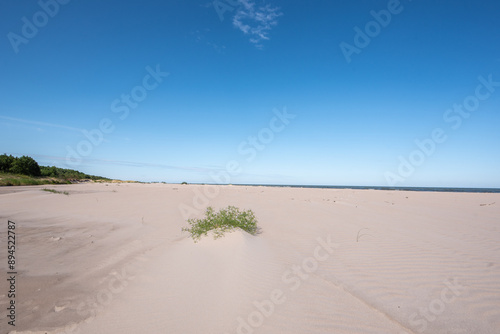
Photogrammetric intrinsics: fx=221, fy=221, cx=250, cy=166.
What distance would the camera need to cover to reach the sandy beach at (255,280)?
284 centimetres

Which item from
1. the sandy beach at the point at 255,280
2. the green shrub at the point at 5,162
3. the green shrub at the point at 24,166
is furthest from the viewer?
the green shrub at the point at 24,166

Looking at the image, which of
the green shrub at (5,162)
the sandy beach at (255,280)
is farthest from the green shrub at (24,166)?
the sandy beach at (255,280)

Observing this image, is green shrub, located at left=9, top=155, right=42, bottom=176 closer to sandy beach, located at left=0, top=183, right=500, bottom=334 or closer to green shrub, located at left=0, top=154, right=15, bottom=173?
green shrub, located at left=0, top=154, right=15, bottom=173

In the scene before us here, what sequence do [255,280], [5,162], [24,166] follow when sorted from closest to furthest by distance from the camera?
[255,280] < [5,162] < [24,166]

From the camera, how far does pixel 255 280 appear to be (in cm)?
387

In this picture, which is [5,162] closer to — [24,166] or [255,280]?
[24,166]

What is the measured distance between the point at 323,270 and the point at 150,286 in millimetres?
3296

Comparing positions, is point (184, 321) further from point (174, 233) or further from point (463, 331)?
point (174, 233)

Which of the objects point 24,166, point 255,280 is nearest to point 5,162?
point 24,166

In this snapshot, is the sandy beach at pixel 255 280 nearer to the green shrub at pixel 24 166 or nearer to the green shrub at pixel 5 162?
the green shrub at pixel 24 166

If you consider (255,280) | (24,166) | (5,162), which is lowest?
(255,280)

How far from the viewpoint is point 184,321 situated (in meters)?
2.72

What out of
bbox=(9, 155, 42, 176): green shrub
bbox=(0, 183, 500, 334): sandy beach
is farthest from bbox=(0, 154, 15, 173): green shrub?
bbox=(0, 183, 500, 334): sandy beach

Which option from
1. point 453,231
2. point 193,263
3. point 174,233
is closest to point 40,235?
point 174,233
